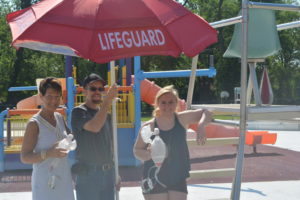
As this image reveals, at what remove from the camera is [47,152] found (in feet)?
9.69

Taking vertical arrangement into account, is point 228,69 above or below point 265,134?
above

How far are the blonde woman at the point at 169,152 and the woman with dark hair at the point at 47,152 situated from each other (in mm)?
606

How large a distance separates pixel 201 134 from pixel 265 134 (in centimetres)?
777

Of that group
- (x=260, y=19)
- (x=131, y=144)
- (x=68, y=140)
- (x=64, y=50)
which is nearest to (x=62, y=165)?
(x=68, y=140)

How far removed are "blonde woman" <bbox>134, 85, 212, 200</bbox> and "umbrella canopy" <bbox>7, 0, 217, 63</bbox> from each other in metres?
0.50

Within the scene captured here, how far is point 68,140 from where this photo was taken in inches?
118

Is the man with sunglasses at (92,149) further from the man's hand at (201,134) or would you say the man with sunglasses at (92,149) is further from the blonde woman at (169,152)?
the man's hand at (201,134)

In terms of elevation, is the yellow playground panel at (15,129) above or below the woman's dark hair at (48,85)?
below

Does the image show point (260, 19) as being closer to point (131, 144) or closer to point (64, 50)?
point (64, 50)

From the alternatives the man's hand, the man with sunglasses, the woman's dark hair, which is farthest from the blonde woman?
the woman's dark hair

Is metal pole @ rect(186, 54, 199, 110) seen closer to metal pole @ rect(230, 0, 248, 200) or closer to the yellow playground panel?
metal pole @ rect(230, 0, 248, 200)

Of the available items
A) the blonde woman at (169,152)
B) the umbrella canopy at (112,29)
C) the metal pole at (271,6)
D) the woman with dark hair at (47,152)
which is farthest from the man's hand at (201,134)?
the metal pole at (271,6)

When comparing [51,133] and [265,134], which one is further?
[265,134]

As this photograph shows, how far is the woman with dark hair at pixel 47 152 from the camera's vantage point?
296 cm
